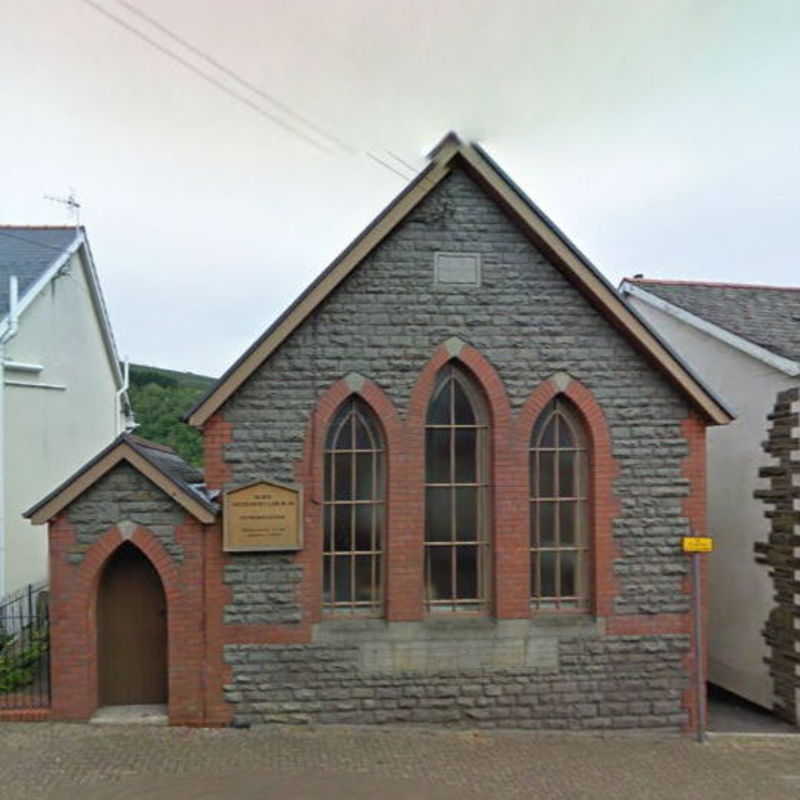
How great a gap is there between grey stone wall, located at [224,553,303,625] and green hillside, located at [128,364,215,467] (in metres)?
20.1

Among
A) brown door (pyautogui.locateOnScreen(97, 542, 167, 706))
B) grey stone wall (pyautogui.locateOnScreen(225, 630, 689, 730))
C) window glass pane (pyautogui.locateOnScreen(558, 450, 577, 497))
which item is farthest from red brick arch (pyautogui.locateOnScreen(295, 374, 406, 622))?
window glass pane (pyautogui.locateOnScreen(558, 450, 577, 497))

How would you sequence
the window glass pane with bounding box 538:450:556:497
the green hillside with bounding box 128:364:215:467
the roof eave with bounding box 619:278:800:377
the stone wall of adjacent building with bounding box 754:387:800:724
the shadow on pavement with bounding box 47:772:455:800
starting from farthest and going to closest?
the green hillside with bounding box 128:364:215:467
the roof eave with bounding box 619:278:800:377
the stone wall of adjacent building with bounding box 754:387:800:724
the window glass pane with bounding box 538:450:556:497
the shadow on pavement with bounding box 47:772:455:800

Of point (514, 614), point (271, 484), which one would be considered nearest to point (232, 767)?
point (271, 484)

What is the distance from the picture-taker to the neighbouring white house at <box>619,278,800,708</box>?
10461 millimetres

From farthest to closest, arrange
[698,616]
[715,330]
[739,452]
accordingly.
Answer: [715,330] → [739,452] → [698,616]

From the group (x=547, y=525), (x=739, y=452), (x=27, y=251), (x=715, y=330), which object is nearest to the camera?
(x=547, y=525)

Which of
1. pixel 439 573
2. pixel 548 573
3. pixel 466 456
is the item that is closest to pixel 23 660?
pixel 439 573

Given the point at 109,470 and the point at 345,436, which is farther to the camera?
the point at 345,436

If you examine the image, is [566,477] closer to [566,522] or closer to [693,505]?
[566,522]

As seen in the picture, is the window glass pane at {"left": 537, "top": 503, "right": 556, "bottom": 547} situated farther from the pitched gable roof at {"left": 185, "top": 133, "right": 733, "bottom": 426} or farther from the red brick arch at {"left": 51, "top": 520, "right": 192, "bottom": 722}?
the red brick arch at {"left": 51, "top": 520, "right": 192, "bottom": 722}

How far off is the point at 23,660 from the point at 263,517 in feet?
13.5

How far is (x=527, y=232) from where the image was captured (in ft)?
30.8

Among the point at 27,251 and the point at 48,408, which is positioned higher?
the point at 27,251

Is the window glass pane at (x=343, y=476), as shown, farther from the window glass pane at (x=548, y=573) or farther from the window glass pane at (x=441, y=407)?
the window glass pane at (x=548, y=573)
